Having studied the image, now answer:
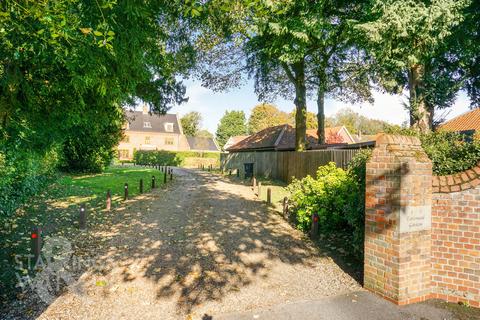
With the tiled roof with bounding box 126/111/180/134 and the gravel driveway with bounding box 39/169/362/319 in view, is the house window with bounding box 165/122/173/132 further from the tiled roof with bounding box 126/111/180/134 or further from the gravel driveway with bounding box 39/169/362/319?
the gravel driveway with bounding box 39/169/362/319

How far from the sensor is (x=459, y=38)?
494 inches

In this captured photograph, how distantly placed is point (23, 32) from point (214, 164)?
1726 inches

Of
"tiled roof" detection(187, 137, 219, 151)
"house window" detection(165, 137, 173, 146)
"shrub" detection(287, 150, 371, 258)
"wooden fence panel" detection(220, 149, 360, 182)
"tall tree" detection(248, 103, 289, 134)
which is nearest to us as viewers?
"shrub" detection(287, 150, 371, 258)

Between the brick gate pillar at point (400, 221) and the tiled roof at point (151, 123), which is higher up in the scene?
the tiled roof at point (151, 123)

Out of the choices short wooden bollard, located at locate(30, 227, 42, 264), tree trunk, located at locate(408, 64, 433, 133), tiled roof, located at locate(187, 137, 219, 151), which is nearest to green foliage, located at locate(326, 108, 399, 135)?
tiled roof, located at locate(187, 137, 219, 151)

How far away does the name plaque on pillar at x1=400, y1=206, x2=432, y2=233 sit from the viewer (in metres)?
4.63

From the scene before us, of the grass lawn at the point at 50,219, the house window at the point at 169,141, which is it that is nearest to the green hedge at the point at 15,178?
the grass lawn at the point at 50,219

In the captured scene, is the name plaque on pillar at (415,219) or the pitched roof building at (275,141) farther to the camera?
the pitched roof building at (275,141)

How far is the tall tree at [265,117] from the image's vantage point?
Result: 71.1 m

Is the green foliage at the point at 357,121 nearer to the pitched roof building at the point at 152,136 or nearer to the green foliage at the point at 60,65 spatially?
the pitched roof building at the point at 152,136

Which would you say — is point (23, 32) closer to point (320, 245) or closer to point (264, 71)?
point (320, 245)

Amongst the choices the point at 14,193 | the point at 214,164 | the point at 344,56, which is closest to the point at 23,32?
the point at 14,193

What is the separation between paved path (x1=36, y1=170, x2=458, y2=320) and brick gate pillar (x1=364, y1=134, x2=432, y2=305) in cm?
42

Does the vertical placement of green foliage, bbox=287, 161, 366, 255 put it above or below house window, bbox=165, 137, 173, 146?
below
